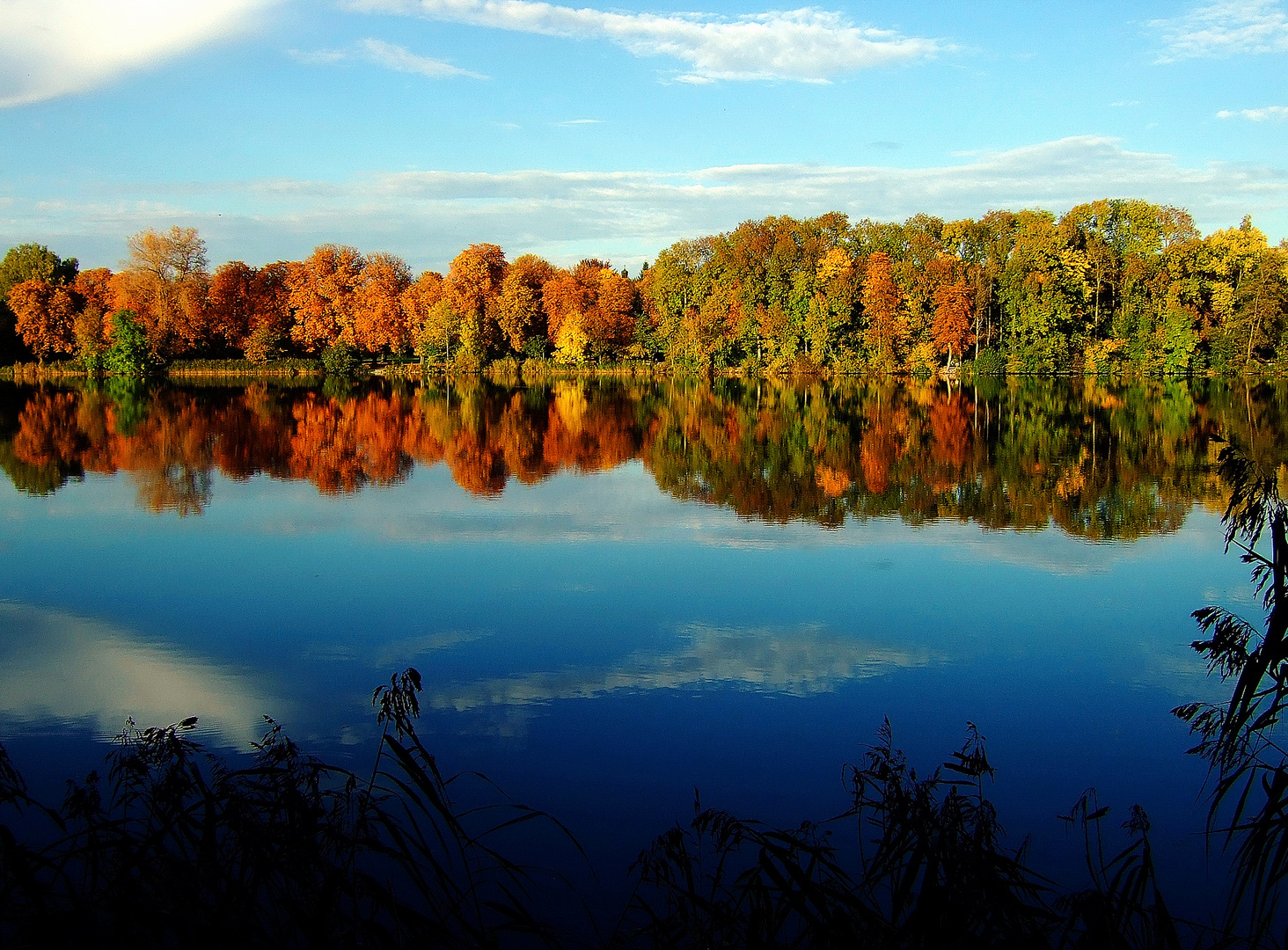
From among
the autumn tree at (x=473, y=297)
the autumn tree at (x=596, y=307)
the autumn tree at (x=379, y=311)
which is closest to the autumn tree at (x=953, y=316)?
the autumn tree at (x=596, y=307)

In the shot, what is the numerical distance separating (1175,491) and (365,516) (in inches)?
467

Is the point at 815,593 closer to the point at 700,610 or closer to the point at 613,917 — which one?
the point at 700,610

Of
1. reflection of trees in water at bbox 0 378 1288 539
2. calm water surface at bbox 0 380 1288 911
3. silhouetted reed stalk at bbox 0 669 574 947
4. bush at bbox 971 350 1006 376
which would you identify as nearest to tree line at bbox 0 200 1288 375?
bush at bbox 971 350 1006 376

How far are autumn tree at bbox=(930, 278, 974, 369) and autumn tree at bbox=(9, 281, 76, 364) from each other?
5068cm

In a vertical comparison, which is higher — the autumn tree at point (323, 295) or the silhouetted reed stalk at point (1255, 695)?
the autumn tree at point (323, 295)

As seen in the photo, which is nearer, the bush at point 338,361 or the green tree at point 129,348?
the green tree at point 129,348

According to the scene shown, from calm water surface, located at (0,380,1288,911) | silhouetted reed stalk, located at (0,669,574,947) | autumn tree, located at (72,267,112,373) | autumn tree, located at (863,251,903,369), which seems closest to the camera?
silhouetted reed stalk, located at (0,669,574,947)

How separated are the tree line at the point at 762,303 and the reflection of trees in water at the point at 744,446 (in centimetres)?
1864

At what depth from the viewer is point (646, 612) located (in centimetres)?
882

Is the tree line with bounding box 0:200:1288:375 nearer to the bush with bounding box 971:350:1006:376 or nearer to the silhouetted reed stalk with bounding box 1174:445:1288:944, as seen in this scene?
the bush with bounding box 971:350:1006:376

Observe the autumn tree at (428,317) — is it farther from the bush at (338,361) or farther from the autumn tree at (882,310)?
the autumn tree at (882,310)

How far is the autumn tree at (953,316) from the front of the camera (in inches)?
2138

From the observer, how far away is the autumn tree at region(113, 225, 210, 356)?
5716cm

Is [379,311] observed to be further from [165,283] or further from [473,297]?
[165,283]
